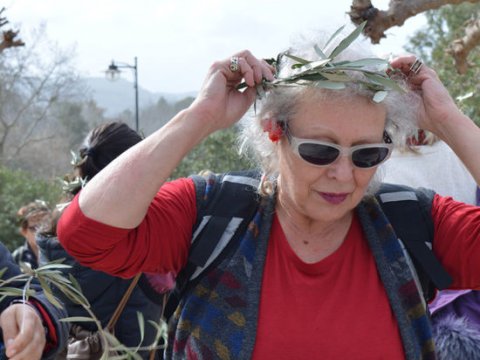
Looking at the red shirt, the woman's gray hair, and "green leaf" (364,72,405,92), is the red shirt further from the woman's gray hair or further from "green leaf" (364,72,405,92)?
"green leaf" (364,72,405,92)

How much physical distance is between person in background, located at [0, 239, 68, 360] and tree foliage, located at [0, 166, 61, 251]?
11.9m

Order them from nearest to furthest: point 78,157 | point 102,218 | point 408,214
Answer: point 102,218 → point 408,214 → point 78,157

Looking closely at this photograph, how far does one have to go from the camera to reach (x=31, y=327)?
1.92 metres

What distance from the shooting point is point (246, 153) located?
2.44 metres

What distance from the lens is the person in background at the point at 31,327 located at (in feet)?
6.13

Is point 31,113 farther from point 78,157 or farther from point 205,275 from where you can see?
point 205,275

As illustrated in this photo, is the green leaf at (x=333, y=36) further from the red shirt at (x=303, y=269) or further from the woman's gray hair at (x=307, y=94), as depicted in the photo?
the red shirt at (x=303, y=269)

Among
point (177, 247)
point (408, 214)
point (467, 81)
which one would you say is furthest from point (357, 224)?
point (467, 81)

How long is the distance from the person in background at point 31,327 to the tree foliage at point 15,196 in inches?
468

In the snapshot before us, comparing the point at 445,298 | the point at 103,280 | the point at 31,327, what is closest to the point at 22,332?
the point at 31,327

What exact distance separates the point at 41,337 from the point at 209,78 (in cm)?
93

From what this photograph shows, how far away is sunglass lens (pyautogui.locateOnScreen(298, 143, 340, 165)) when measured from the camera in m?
1.98

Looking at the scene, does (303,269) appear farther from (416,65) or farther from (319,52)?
(416,65)

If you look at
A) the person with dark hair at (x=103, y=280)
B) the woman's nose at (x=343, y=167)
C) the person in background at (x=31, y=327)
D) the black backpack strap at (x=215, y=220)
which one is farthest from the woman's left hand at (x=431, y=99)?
the person with dark hair at (x=103, y=280)
